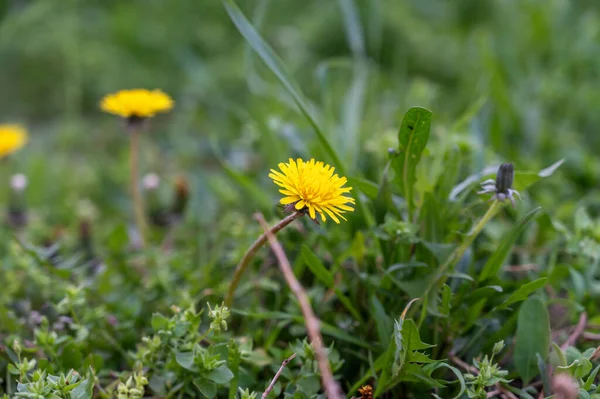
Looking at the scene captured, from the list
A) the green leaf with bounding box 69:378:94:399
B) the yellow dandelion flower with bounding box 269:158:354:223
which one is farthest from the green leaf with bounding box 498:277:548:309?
the green leaf with bounding box 69:378:94:399

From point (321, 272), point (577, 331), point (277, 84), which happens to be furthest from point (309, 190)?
point (277, 84)

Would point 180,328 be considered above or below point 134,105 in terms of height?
below

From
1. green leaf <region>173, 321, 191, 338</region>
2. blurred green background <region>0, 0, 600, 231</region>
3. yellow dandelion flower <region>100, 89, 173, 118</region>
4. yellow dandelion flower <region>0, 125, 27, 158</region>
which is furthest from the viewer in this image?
blurred green background <region>0, 0, 600, 231</region>

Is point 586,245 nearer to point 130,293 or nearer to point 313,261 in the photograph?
point 313,261

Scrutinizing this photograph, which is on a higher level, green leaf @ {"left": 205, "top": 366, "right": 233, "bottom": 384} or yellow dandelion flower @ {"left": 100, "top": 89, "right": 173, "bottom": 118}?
yellow dandelion flower @ {"left": 100, "top": 89, "right": 173, "bottom": 118}

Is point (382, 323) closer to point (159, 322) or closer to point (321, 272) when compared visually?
point (321, 272)

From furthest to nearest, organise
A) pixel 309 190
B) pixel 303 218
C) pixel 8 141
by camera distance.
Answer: pixel 8 141
pixel 303 218
pixel 309 190

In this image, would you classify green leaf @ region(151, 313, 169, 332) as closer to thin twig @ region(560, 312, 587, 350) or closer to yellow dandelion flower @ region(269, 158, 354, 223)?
yellow dandelion flower @ region(269, 158, 354, 223)
